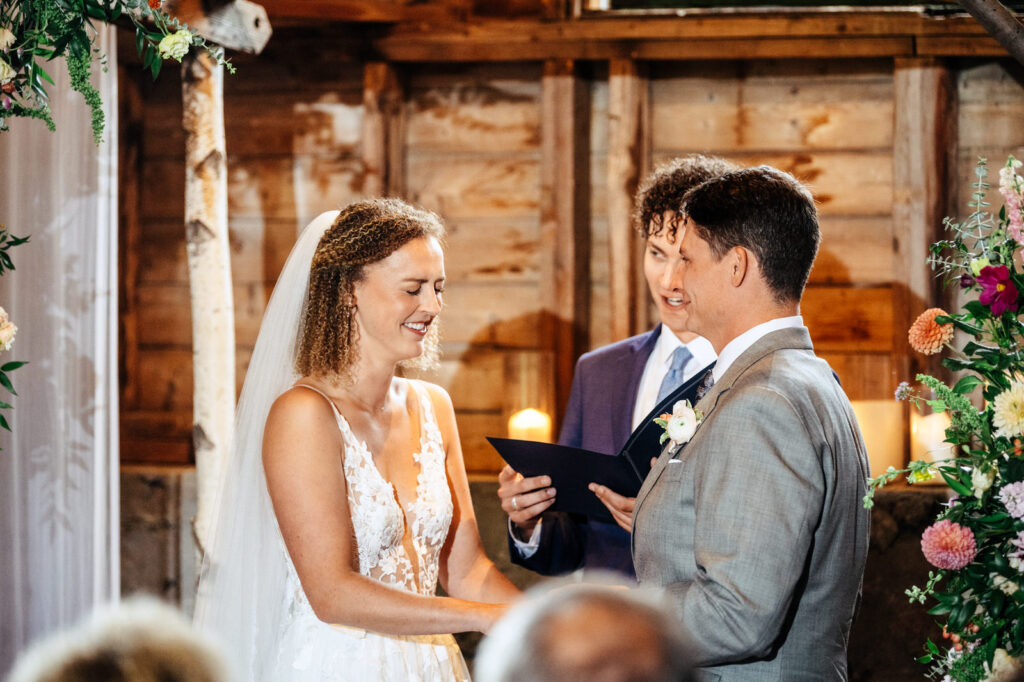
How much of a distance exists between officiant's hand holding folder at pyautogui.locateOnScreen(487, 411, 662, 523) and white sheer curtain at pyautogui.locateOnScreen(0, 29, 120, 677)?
4.63ft

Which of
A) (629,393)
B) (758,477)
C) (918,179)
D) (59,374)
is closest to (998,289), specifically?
(758,477)

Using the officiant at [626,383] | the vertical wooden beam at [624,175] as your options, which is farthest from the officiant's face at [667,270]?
the vertical wooden beam at [624,175]

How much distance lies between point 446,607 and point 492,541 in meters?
1.81

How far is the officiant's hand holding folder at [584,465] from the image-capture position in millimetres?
1970

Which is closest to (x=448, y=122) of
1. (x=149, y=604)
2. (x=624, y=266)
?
(x=624, y=266)

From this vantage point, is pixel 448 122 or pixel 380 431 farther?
pixel 448 122

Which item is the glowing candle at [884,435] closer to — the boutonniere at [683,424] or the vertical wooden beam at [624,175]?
the vertical wooden beam at [624,175]

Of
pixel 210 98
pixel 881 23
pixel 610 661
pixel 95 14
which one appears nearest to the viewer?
pixel 610 661

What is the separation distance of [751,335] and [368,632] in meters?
0.97

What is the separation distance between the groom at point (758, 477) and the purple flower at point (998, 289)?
28 cm

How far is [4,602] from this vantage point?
8.84 ft

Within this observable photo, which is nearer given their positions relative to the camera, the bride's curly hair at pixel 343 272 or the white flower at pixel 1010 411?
the white flower at pixel 1010 411

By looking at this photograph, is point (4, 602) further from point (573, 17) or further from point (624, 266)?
point (573, 17)

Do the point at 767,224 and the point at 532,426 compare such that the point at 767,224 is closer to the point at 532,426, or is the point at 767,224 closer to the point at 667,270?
the point at 667,270
